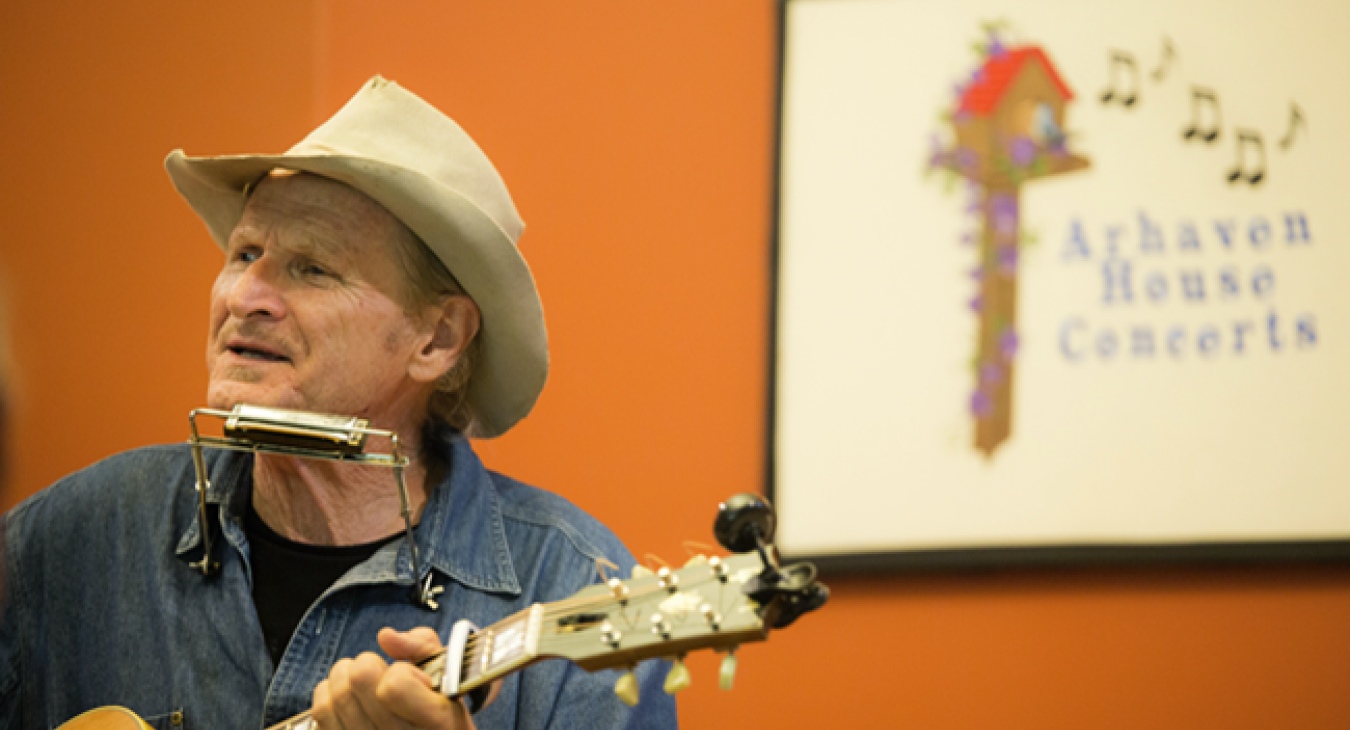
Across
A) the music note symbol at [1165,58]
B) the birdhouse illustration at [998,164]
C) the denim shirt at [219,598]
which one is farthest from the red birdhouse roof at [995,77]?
the denim shirt at [219,598]

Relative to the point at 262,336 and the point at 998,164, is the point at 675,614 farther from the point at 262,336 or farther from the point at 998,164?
the point at 998,164

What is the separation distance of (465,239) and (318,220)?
20 cm

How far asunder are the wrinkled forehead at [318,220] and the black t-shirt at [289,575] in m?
0.42

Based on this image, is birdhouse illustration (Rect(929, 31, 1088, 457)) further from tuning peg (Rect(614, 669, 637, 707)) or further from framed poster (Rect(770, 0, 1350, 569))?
tuning peg (Rect(614, 669, 637, 707))

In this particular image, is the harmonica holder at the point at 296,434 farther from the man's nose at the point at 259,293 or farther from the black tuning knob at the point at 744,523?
the black tuning knob at the point at 744,523

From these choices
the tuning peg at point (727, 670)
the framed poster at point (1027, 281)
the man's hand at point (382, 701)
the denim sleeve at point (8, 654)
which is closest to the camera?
the tuning peg at point (727, 670)

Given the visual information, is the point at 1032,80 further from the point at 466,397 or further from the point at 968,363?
the point at 466,397

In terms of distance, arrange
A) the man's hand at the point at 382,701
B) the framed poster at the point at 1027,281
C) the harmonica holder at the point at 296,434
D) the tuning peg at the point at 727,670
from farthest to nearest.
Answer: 1. the framed poster at the point at 1027,281
2. the harmonica holder at the point at 296,434
3. the man's hand at the point at 382,701
4. the tuning peg at the point at 727,670

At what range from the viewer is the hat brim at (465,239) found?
4.50 feet

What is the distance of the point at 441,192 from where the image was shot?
4.53ft

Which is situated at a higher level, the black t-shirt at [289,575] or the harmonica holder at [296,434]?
the harmonica holder at [296,434]

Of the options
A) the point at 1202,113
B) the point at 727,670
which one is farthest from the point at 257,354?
the point at 1202,113

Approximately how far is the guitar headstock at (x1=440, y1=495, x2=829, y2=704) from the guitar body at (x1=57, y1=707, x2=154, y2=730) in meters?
0.50

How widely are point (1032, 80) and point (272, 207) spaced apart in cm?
130
